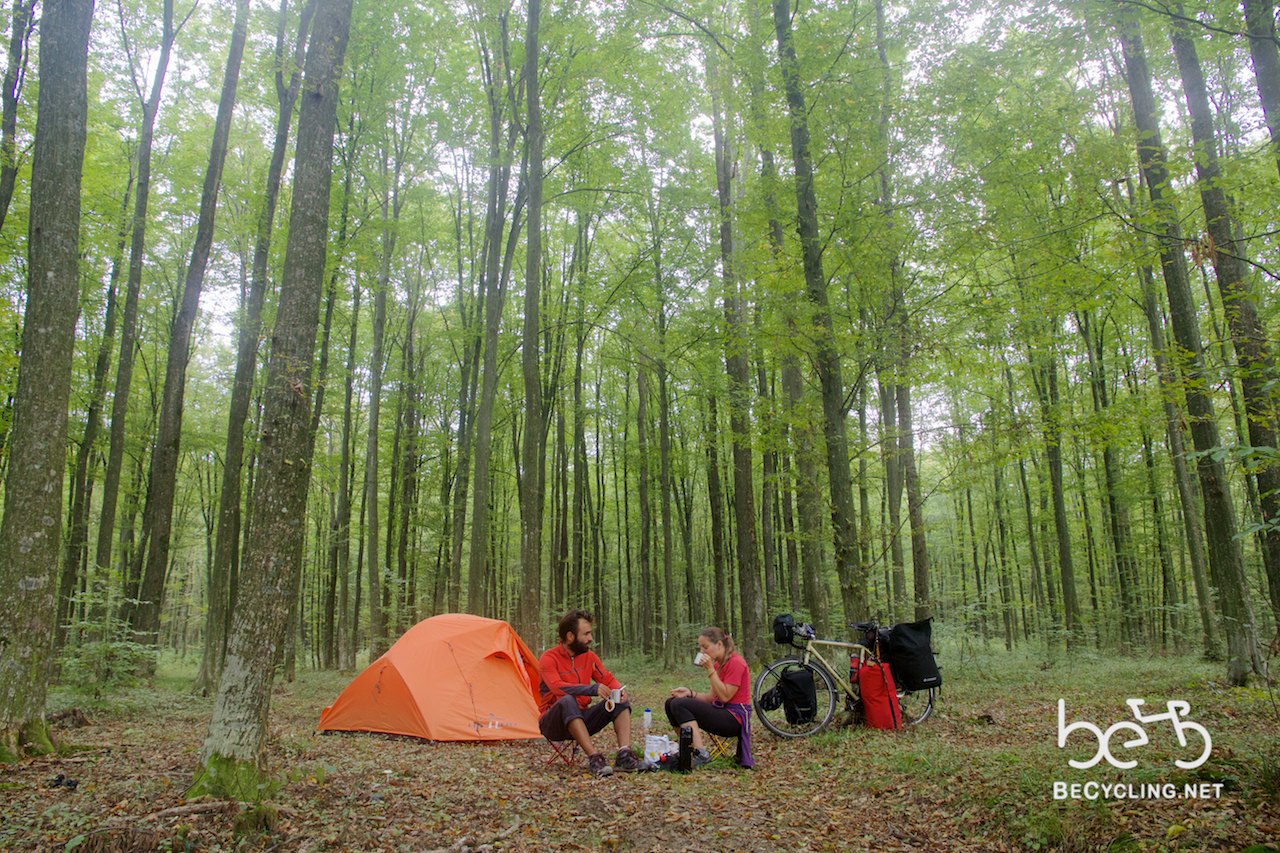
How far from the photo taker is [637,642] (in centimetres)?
2809

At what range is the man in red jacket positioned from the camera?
5.84m

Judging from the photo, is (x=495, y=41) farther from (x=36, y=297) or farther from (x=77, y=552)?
(x=77, y=552)

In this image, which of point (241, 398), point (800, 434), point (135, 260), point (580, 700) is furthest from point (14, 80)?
point (800, 434)

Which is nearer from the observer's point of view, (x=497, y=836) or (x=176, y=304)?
(x=497, y=836)

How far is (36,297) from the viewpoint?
210 inches

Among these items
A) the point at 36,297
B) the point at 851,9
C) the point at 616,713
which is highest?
the point at 851,9

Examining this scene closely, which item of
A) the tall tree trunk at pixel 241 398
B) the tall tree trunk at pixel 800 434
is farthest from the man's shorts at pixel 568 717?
the tall tree trunk at pixel 241 398

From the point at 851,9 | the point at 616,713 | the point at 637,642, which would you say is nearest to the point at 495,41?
the point at 851,9

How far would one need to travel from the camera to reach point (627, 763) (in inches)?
229

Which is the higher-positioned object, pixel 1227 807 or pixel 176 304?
pixel 176 304

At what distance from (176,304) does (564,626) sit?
17593 millimetres

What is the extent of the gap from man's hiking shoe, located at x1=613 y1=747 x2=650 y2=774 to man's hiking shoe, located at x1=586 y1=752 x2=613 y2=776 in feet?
0.76

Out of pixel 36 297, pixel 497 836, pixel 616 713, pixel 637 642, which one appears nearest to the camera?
pixel 497 836

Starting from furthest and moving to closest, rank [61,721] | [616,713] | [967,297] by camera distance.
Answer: [967,297] → [61,721] → [616,713]
